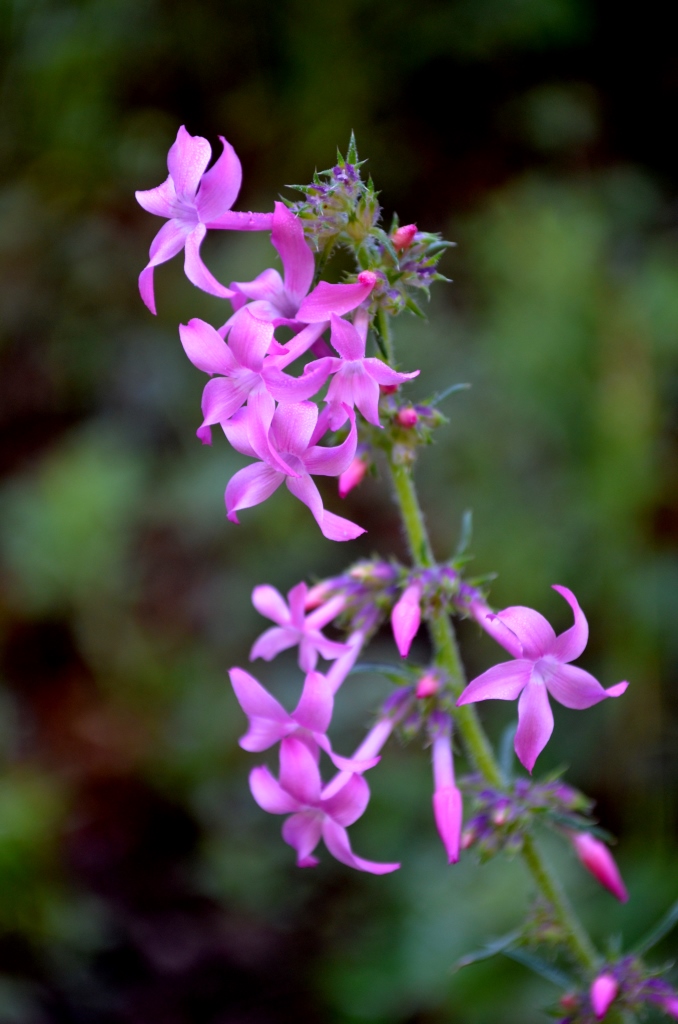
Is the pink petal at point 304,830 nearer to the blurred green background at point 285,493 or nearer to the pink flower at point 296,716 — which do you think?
the pink flower at point 296,716

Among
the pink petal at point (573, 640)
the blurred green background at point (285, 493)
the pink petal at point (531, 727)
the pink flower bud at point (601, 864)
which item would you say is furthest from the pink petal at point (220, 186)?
the pink flower bud at point (601, 864)

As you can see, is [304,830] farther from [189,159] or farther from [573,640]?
[189,159]

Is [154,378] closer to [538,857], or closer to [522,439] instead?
[522,439]

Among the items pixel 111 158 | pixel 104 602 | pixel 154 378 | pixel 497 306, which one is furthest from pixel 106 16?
pixel 104 602

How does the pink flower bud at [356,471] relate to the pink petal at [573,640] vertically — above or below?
above

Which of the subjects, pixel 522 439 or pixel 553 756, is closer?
pixel 553 756

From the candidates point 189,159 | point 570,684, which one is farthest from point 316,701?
point 189,159
